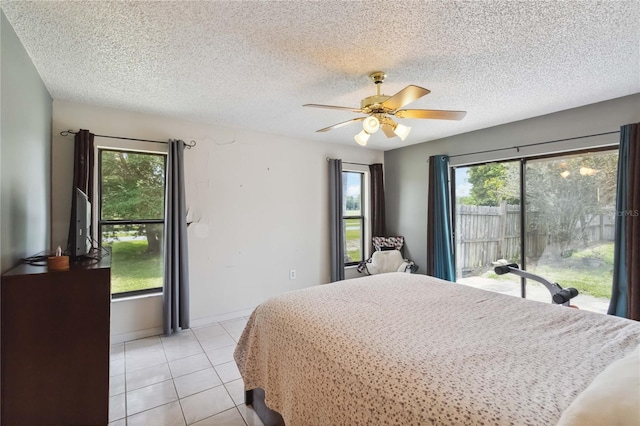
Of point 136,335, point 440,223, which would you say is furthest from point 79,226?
point 440,223

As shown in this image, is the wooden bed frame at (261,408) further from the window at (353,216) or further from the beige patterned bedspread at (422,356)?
the window at (353,216)

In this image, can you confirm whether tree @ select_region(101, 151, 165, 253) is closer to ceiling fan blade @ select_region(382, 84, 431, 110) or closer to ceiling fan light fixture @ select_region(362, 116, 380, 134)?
ceiling fan light fixture @ select_region(362, 116, 380, 134)

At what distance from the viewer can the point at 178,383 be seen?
91.8 inches

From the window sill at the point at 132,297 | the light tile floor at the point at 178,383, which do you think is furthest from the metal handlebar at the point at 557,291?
the window sill at the point at 132,297

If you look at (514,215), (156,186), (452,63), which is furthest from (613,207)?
(156,186)

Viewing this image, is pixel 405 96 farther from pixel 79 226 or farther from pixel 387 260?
pixel 387 260

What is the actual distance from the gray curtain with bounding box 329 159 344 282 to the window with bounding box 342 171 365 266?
12.1 inches

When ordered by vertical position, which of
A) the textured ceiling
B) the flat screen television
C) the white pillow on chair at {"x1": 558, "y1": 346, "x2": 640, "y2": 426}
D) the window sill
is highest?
the textured ceiling

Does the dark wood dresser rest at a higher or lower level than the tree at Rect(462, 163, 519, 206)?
lower

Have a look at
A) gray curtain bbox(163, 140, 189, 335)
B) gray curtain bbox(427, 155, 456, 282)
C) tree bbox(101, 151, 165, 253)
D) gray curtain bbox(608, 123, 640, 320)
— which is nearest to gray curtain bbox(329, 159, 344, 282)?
gray curtain bbox(427, 155, 456, 282)

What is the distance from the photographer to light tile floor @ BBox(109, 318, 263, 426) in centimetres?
196

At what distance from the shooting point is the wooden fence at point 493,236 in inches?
128

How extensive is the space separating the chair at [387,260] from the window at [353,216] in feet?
0.99

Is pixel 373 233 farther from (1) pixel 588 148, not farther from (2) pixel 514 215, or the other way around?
(1) pixel 588 148
